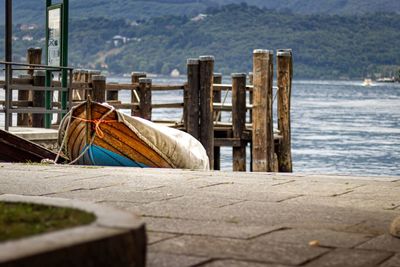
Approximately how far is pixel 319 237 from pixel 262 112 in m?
16.8

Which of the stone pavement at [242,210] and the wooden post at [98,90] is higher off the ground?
the wooden post at [98,90]

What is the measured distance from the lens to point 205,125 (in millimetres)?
23922

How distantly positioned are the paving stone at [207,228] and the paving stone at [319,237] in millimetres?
116

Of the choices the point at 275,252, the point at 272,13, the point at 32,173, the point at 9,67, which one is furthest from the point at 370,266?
the point at 272,13

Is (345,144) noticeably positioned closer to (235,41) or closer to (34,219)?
(34,219)

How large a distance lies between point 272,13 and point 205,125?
15512 cm

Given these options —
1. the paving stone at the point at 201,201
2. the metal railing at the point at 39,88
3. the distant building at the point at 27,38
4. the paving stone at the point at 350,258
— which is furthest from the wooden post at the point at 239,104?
the distant building at the point at 27,38

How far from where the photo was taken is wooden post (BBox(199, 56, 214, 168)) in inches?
915

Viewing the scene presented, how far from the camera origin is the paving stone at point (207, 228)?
684cm

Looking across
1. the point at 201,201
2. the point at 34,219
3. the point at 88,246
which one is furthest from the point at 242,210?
the point at 88,246

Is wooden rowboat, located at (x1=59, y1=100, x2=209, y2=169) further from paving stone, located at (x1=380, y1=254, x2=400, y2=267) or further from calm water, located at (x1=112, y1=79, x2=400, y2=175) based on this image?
calm water, located at (x1=112, y1=79, x2=400, y2=175)

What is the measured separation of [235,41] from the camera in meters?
165

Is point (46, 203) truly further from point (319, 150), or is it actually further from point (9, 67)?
point (319, 150)

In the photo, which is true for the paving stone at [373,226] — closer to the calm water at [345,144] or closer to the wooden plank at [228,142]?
the wooden plank at [228,142]
